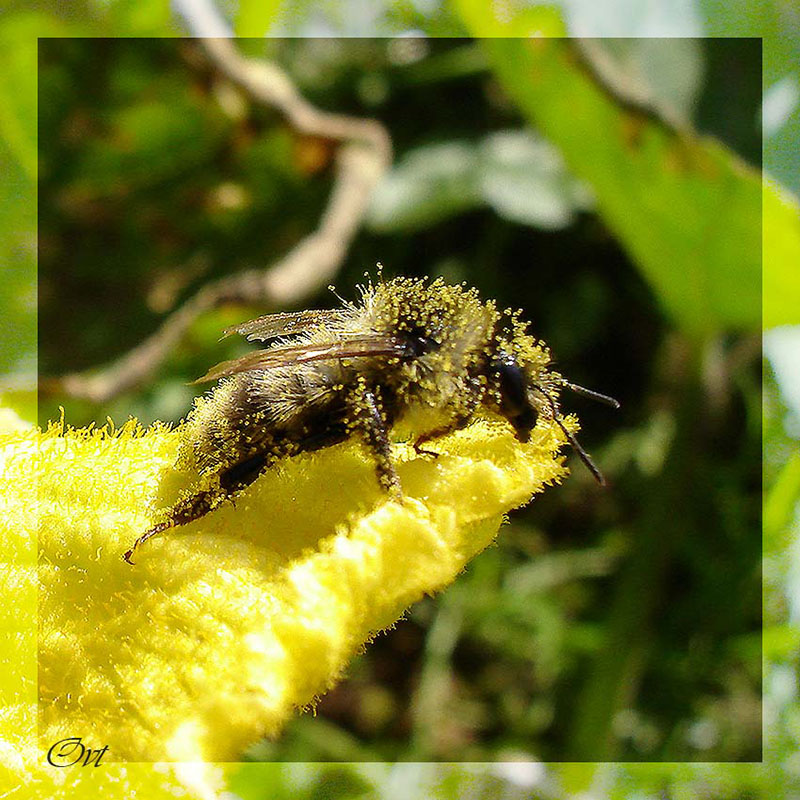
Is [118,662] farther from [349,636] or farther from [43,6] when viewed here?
[43,6]

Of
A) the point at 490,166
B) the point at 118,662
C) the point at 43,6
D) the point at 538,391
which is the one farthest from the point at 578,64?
the point at 118,662

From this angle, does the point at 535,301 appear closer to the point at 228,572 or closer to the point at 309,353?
the point at 309,353

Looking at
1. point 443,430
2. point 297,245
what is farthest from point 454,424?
point 297,245

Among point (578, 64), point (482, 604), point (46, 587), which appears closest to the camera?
point (46, 587)

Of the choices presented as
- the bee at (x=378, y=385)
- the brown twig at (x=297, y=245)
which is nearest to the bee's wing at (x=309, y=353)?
the bee at (x=378, y=385)

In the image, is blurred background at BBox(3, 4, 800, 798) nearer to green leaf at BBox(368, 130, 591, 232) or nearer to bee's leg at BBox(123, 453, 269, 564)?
green leaf at BBox(368, 130, 591, 232)

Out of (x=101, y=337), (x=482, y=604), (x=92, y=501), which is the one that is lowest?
(x=482, y=604)
